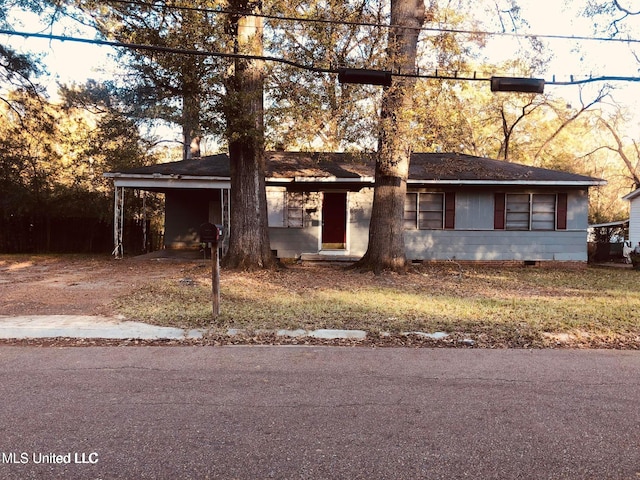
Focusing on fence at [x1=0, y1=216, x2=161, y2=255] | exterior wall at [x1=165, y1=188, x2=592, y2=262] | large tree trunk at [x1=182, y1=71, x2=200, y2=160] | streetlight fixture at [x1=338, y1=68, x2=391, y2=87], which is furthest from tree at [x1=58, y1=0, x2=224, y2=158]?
fence at [x1=0, y1=216, x2=161, y2=255]

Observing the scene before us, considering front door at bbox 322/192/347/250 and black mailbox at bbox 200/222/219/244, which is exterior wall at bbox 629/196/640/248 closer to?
front door at bbox 322/192/347/250

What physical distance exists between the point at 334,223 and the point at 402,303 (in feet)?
30.2

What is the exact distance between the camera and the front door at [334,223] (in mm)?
17531

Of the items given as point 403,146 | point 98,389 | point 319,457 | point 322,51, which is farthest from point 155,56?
point 319,457

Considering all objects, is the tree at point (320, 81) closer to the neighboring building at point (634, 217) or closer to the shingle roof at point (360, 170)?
the shingle roof at point (360, 170)

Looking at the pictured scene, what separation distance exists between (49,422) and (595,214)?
37160 mm

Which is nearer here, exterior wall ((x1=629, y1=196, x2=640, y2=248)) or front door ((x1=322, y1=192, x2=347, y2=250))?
front door ((x1=322, y1=192, x2=347, y2=250))

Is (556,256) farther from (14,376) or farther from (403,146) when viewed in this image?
(14,376)

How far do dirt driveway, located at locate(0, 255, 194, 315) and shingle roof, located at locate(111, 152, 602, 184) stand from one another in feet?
11.3

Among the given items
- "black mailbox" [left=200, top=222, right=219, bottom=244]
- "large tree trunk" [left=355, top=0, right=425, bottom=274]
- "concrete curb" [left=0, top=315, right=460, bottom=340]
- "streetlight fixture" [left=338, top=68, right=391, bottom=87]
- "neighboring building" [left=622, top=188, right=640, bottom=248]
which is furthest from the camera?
"neighboring building" [left=622, top=188, right=640, bottom=248]

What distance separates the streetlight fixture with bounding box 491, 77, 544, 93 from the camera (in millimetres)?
8203

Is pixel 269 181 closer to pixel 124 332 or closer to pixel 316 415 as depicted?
pixel 124 332

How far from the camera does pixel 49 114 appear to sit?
800 inches

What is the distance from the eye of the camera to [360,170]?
1731 cm
